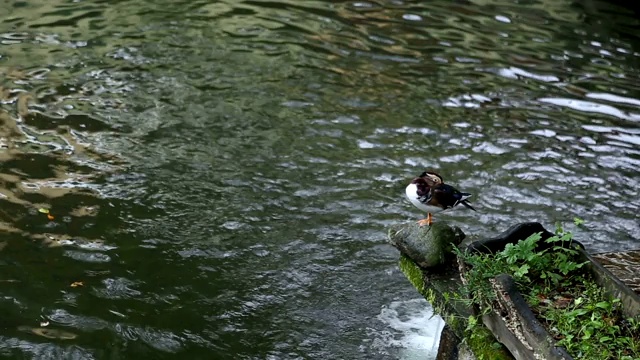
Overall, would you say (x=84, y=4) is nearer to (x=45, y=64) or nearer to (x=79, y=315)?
(x=45, y=64)

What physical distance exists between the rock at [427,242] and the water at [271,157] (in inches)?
45.4

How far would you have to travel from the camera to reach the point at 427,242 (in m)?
6.27

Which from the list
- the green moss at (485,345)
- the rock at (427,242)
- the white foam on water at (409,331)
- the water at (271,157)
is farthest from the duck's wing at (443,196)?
the water at (271,157)

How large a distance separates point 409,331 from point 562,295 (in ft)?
6.77

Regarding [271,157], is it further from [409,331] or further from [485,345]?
[485,345]

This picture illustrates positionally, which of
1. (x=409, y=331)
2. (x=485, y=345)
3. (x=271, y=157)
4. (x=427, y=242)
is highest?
(x=427, y=242)

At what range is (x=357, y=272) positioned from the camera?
8.04 meters

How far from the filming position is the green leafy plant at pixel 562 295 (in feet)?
16.1

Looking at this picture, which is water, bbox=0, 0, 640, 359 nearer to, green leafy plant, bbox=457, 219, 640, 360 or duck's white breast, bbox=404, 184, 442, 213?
duck's white breast, bbox=404, 184, 442, 213

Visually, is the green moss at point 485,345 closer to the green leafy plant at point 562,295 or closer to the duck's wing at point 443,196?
the green leafy plant at point 562,295

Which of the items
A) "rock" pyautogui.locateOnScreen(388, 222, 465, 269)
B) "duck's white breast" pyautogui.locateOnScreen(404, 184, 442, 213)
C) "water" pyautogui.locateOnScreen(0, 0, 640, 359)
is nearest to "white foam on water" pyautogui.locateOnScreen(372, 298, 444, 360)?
"water" pyautogui.locateOnScreen(0, 0, 640, 359)

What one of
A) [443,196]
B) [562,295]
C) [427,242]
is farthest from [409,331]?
[562,295]

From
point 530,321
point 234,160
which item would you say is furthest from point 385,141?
point 530,321

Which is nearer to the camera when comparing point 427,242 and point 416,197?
point 416,197
